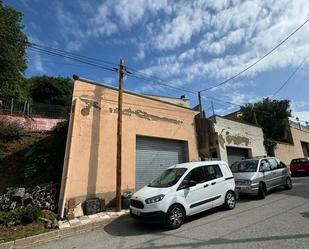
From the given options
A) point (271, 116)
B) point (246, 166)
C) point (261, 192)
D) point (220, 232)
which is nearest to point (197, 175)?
point (220, 232)

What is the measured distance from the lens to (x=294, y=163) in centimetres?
2166

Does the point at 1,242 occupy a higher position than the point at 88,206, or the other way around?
the point at 88,206

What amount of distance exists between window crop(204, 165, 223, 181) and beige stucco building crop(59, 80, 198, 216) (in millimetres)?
3946

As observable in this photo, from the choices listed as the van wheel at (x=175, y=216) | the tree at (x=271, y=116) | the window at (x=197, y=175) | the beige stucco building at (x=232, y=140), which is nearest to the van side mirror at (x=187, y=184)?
the window at (x=197, y=175)

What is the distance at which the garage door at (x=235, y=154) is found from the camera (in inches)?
703

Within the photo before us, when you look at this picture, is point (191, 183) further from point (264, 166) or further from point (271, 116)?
point (271, 116)

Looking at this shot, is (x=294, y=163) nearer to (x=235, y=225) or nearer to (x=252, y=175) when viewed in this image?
(x=252, y=175)

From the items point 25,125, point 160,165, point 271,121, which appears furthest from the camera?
point 271,121

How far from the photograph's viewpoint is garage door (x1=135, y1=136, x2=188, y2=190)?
12.2 m

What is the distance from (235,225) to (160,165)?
256 inches

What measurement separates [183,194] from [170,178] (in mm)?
903

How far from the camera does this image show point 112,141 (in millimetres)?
11250

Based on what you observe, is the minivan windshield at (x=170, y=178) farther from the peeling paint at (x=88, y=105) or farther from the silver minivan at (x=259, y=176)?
the peeling paint at (x=88, y=105)

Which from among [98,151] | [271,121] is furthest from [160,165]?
[271,121]
